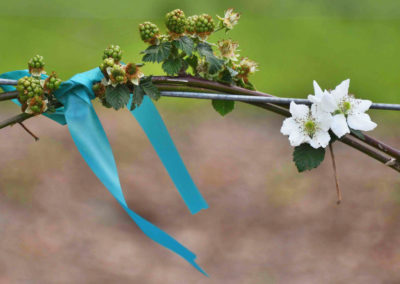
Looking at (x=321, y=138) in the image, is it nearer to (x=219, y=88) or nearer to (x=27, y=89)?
(x=219, y=88)

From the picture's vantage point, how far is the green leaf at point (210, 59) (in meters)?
0.82

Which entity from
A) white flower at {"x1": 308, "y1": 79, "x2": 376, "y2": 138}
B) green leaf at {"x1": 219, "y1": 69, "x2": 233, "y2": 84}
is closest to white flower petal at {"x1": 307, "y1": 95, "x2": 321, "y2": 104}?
white flower at {"x1": 308, "y1": 79, "x2": 376, "y2": 138}

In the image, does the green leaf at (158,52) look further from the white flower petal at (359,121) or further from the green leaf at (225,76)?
the white flower petal at (359,121)

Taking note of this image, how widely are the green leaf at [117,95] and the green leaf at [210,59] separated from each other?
0.35 feet

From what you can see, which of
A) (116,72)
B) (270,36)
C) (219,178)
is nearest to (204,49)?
(116,72)

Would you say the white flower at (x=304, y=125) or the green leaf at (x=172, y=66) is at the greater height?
the green leaf at (x=172, y=66)

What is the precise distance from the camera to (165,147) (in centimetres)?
92

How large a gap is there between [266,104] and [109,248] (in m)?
2.26

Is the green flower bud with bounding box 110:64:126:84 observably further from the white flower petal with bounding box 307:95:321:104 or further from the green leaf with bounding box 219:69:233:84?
the white flower petal with bounding box 307:95:321:104

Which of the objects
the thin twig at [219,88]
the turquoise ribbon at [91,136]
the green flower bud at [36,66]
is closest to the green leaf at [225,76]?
the thin twig at [219,88]

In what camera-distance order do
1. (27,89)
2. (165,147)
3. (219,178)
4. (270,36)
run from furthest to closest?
(270,36)
(219,178)
(165,147)
(27,89)

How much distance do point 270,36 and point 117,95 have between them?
2622mm

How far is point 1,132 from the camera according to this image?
322cm

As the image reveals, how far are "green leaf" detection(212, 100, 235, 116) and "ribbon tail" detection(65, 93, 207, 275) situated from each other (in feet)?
0.51
